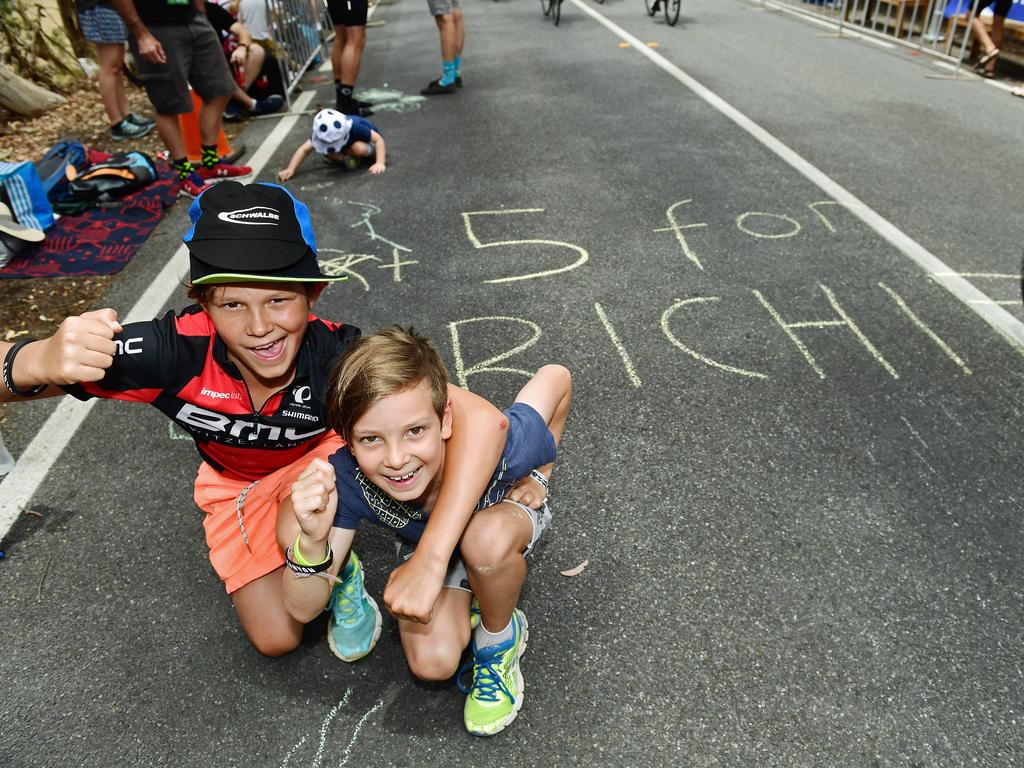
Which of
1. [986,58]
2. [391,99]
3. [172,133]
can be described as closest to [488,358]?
[172,133]

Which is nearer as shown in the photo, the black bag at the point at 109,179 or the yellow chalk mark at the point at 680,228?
the yellow chalk mark at the point at 680,228

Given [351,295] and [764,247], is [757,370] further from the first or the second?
[351,295]

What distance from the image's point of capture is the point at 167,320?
231 cm

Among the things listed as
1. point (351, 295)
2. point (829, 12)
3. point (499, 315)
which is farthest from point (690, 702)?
point (829, 12)

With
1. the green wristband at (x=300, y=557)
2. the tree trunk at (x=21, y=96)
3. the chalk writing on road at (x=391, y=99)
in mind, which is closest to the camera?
the green wristband at (x=300, y=557)

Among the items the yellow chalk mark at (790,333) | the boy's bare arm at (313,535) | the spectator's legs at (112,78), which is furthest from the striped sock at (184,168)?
the boy's bare arm at (313,535)

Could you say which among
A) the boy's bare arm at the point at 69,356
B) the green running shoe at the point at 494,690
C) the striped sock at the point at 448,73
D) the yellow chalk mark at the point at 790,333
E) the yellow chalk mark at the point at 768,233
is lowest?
the green running shoe at the point at 494,690

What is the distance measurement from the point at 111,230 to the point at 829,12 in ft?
40.2

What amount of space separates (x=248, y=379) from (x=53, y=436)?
1.60 meters

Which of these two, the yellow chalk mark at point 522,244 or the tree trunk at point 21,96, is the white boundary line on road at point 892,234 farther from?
the tree trunk at point 21,96

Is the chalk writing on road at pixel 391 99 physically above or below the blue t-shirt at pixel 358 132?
below

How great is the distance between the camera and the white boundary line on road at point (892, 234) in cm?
391

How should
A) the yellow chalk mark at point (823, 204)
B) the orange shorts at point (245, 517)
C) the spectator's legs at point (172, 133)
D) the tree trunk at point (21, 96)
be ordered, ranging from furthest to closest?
the tree trunk at point (21, 96) < the spectator's legs at point (172, 133) < the yellow chalk mark at point (823, 204) < the orange shorts at point (245, 517)

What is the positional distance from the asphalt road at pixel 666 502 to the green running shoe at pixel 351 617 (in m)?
0.05
